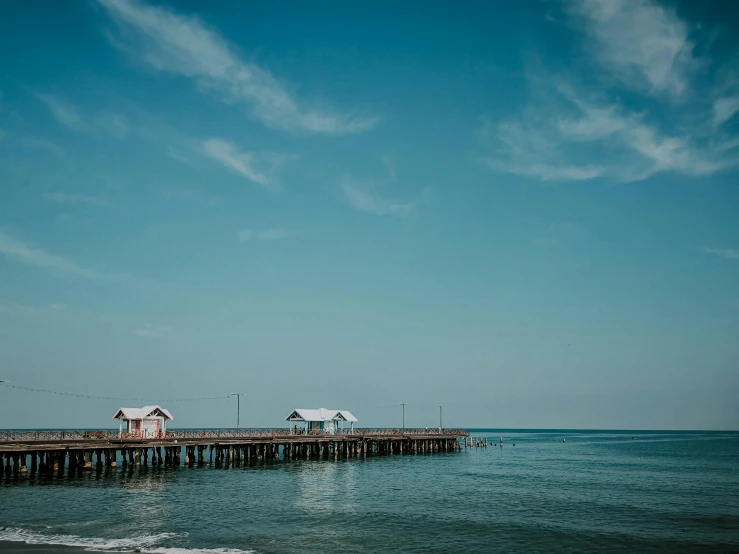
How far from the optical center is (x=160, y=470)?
6400 centimetres

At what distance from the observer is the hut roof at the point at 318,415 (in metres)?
93.7

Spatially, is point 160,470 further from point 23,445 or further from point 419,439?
point 419,439

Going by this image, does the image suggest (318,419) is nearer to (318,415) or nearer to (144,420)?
(318,415)

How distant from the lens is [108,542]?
101 ft

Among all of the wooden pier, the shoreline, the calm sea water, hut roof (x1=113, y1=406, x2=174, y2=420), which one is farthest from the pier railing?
the shoreline

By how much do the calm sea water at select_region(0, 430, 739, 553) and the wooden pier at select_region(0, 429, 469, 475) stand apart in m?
3.10

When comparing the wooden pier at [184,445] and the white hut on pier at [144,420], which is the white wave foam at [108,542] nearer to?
the wooden pier at [184,445]

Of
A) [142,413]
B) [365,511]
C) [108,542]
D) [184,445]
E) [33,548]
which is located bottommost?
[365,511]

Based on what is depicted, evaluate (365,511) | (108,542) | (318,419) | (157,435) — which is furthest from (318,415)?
(108,542)

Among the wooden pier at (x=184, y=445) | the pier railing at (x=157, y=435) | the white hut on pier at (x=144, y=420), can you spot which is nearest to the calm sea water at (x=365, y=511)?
the wooden pier at (x=184, y=445)

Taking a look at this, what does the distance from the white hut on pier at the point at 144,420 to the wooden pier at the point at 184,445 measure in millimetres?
1437

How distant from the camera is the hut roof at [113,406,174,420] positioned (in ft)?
236

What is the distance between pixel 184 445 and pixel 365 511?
32.3 meters

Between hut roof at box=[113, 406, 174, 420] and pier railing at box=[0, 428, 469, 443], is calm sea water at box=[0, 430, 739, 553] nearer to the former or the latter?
pier railing at box=[0, 428, 469, 443]
